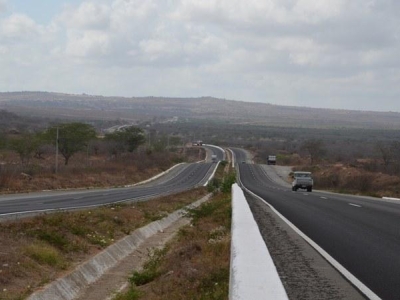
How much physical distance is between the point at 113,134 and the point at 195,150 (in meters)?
38.0

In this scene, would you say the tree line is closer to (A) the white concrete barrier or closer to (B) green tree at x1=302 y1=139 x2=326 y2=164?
(B) green tree at x1=302 y1=139 x2=326 y2=164

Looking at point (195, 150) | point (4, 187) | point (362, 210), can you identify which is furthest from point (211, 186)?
point (195, 150)

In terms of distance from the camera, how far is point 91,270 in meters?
17.1

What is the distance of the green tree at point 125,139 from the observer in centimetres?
12031

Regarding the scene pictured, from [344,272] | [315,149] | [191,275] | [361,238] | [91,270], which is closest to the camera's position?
[344,272]

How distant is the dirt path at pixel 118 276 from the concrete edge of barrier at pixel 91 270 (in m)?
0.14

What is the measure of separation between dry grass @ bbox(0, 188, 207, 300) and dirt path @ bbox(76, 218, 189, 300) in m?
0.74

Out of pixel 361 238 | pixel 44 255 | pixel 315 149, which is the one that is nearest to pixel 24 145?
pixel 315 149

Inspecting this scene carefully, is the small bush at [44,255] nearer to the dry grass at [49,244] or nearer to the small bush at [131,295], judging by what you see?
the dry grass at [49,244]

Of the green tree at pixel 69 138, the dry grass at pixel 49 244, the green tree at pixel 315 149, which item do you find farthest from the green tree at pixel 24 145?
the dry grass at pixel 49 244

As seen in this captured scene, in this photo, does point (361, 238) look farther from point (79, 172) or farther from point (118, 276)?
point (79, 172)

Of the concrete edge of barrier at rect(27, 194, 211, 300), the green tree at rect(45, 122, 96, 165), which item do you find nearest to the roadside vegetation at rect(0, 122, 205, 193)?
the green tree at rect(45, 122, 96, 165)

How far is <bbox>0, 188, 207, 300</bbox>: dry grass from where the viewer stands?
45.2 ft

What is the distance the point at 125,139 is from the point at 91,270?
105 metres
